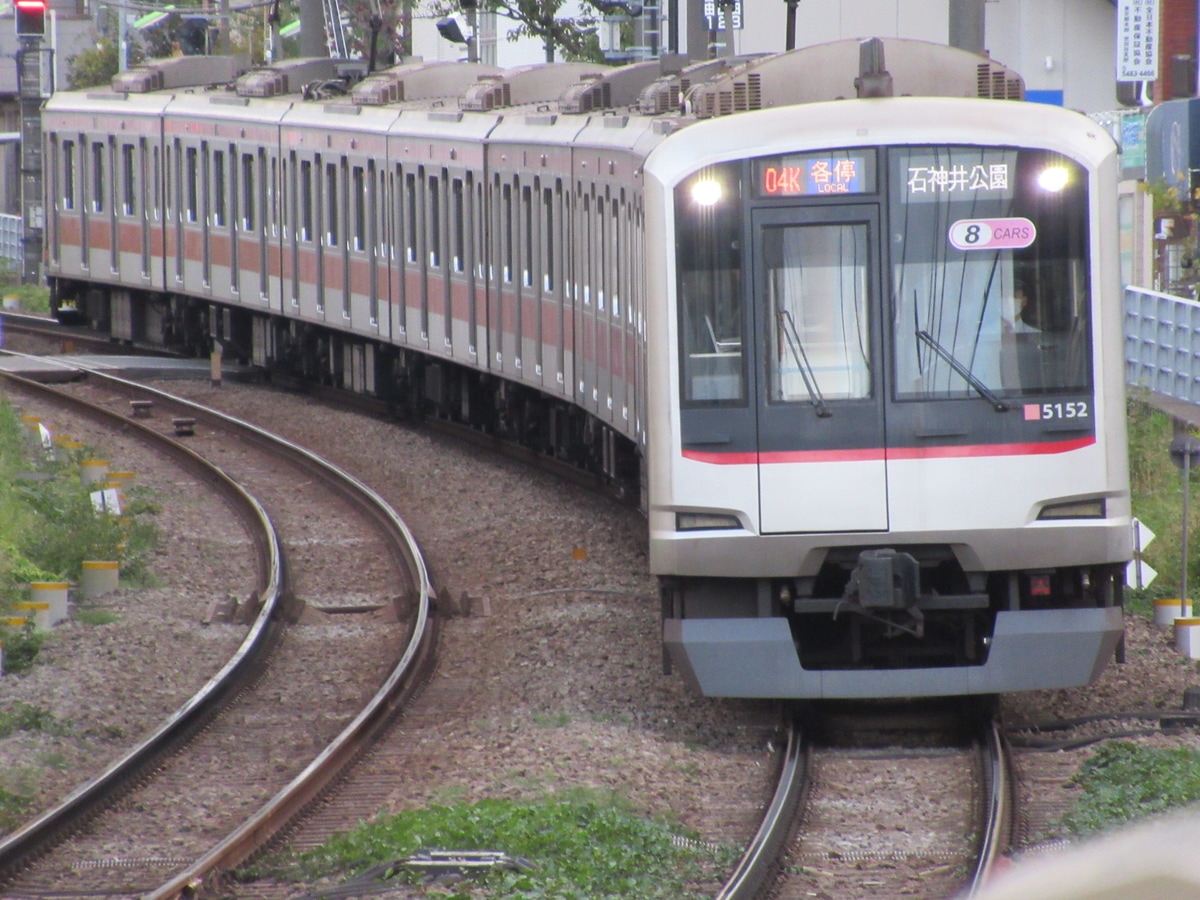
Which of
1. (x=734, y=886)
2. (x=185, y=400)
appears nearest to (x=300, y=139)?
(x=185, y=400)

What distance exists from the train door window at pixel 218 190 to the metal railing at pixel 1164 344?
10.5 m

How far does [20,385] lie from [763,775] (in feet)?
51.4

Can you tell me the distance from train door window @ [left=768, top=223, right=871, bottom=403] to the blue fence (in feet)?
110

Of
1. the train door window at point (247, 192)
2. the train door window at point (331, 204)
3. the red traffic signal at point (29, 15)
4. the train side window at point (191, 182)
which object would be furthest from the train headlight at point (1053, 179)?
the red traffic signal at point (29, 15)

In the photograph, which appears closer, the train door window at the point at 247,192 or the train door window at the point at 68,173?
the train door window at the point at 247,192

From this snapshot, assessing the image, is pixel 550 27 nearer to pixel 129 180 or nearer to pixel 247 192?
pixel 129 180

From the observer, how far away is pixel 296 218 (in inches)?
852

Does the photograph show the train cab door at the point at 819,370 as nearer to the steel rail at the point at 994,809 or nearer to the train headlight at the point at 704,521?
the train headlight at the point at 704,521

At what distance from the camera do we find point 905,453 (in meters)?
7.90

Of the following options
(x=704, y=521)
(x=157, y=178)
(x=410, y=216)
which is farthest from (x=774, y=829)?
(x=157, y=178)

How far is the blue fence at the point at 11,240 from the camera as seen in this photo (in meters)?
39.8

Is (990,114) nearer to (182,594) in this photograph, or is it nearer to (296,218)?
(182,594)

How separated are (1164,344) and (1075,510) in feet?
35.5

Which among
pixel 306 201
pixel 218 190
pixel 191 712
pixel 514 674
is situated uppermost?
pixel 218 190
